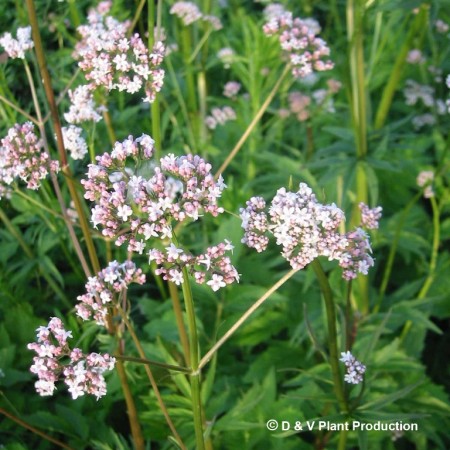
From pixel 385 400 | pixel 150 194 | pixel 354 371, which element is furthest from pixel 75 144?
pixel 385 400

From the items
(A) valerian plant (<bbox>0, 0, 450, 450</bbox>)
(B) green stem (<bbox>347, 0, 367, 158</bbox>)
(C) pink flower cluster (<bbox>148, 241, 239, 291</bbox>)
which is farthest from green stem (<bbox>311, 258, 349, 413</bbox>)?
(B) green stem (<bbox>347, 0, 367, 158</bbox>)

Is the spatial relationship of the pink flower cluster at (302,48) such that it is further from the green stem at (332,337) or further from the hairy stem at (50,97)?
the green stem at (332,337)

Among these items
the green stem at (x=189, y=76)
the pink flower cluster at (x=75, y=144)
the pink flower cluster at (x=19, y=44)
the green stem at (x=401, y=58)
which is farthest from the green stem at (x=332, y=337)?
the green stem at (x=189, y=76)

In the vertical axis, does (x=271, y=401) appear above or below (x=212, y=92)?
below

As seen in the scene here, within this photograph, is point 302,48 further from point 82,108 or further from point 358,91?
point 82,108

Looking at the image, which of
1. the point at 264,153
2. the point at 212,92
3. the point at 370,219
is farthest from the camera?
the point at 212,92

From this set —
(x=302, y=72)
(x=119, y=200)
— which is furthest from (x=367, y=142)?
(x=119, y=200)

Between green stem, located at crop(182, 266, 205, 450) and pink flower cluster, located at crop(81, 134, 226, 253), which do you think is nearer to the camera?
pink flower cluster, located at crop(81, 134, 226, 253)

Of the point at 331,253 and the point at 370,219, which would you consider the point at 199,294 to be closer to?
the point at 370,219

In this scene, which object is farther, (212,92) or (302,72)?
(212,92)

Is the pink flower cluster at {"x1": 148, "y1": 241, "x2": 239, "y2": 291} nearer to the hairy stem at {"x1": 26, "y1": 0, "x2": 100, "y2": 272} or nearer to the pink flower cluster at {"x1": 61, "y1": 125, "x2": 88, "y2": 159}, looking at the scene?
the hairy stem at {"x1": 26, "y1": 0, "x2": 100, "y2": 272}
